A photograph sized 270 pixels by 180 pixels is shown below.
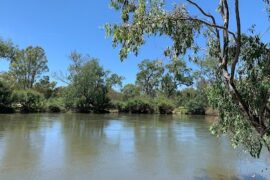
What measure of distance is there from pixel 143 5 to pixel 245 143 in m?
4.21

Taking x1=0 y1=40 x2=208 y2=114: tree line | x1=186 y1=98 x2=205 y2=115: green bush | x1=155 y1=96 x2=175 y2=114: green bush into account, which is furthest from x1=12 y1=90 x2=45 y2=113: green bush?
x1=186 y1=98 x2=205 y2=115: green bush

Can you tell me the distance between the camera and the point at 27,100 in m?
50.1

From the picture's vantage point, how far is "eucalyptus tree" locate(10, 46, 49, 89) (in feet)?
203

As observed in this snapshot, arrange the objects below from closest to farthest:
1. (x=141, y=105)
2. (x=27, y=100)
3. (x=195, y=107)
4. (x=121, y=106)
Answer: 1. (x=27, y=100)
2. (x=195, y=107)
3. (x=141, y=105)
4. (x=121, y=106)

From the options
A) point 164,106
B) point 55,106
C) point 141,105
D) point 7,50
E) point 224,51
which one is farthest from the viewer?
point 164,106

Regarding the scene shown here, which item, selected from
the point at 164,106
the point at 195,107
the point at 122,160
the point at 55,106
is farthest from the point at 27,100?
the point at 122,160

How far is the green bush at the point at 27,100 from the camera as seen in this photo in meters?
49.0

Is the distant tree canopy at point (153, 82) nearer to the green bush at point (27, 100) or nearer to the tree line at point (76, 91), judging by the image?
the tree line at point (76, 91)

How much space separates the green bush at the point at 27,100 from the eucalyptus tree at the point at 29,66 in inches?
484

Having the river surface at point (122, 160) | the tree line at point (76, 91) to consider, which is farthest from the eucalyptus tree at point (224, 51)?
the tree line at point (76, 91)

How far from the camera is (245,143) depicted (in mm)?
8375

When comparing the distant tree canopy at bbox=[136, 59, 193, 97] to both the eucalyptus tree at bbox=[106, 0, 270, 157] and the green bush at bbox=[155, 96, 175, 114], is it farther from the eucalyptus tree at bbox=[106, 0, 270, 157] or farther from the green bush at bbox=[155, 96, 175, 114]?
the eucalyptus tree at bbox=[106, 0, 270, 157]

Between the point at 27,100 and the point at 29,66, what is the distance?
1463 cm

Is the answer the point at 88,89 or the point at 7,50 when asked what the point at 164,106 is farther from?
the point at 7,50
